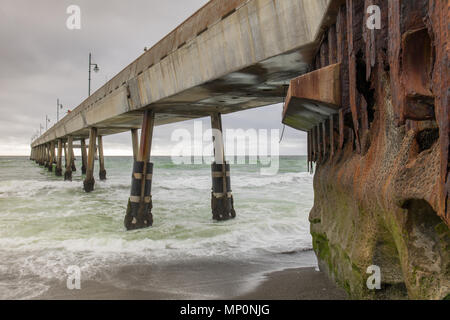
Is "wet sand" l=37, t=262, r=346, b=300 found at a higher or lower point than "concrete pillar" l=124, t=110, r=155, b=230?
lower

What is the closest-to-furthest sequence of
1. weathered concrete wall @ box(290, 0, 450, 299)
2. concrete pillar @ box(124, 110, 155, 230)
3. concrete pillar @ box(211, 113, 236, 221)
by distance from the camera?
weathered concrete wall @ box(290, 0, 450, 299), concrete pillar @ box(124, 110, 155, 230), concrete pillar @ box(211, 113, 236, 221)

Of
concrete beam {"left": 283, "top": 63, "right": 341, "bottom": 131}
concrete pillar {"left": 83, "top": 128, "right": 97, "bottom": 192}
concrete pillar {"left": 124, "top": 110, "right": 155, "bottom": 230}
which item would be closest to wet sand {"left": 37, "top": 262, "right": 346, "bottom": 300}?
concrete beam {"left": 283, "top": 63, "right": 341, "bottom": 131}

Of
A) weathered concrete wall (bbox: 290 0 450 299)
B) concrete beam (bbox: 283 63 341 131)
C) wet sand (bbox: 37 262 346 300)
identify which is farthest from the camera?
wet sand (bbox: 37 262 346 300)

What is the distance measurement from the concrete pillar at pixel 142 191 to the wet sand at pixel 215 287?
138 inches

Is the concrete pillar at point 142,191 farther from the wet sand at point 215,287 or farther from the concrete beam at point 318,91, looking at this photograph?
the concrete beam at point 318,91

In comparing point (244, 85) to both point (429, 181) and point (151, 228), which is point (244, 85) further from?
point (429, 181)

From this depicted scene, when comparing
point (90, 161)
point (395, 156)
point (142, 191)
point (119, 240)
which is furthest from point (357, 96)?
point (90, 161)

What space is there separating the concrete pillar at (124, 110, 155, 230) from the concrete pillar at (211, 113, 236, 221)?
191cm

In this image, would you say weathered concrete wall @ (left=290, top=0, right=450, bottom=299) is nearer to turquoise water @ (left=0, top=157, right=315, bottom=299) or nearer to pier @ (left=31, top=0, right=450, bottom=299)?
pier @ (left=31, top=0, right=450, bottom=299)

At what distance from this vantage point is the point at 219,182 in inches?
372

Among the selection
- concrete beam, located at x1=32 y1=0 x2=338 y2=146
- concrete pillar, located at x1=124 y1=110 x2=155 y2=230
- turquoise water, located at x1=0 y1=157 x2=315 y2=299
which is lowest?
turquoise water, located at x1=0 y1=157 x2=315 y2=299

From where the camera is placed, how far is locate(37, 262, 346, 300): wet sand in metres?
3.80

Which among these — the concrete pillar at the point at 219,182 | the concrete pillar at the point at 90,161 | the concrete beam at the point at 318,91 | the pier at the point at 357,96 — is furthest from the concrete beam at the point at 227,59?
the concrete pillar at the point at 90,161
